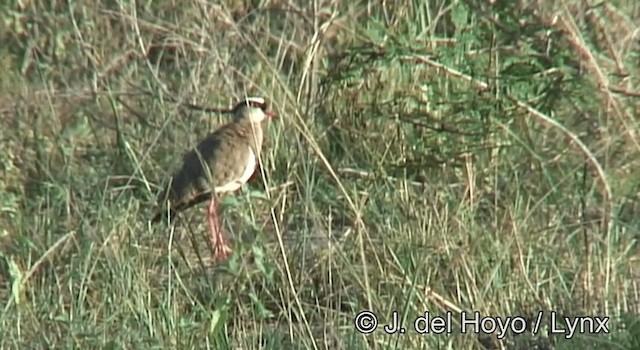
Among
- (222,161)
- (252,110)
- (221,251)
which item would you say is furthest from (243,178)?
(221,251)

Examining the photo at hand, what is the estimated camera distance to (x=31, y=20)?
855 centimetres

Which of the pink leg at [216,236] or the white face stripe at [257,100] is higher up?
the white face stripe at [257,100]

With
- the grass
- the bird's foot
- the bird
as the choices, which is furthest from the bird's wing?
the bird's foot

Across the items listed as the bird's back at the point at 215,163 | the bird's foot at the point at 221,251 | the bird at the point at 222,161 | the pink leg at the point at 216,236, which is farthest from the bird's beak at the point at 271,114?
the bird's foot at the point at 221,251

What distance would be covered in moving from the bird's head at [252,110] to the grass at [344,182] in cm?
10

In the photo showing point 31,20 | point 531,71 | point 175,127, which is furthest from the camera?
point 31,20

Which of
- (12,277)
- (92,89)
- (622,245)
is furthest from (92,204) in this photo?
(622,245)

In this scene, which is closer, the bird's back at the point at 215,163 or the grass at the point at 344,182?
the grass at the point at 344,182

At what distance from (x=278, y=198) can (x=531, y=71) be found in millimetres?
1059

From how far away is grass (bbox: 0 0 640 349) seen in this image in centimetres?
509

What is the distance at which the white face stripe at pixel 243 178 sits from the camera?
7152mm

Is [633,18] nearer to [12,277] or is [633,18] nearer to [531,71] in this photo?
[531,71]

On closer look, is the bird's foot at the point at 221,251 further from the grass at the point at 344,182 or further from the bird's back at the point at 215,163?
the bird's back at the point at 215,163

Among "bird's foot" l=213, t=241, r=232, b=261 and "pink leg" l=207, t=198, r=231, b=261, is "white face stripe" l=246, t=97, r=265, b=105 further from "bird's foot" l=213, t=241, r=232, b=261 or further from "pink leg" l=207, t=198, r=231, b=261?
"bird's foot" l=213, t=241, r=232, b=261
